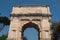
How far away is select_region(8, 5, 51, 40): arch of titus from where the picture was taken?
2359cm

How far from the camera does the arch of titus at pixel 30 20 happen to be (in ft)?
77.4

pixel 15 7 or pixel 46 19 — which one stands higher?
pixel 15 7

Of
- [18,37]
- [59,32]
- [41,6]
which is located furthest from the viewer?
[41,6]

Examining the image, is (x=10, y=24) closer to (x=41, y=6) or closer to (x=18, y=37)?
(x=18, y=37)

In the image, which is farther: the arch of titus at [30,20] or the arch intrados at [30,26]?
the arch intrados at [30,26]

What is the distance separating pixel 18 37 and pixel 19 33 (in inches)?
24.8

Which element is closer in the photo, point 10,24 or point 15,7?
point 10,24

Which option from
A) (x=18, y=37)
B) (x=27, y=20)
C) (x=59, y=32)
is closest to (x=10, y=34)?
(x=18, y=37)

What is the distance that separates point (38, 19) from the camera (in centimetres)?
2462

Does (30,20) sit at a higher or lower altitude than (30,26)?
higher

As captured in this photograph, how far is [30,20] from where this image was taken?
2461cm

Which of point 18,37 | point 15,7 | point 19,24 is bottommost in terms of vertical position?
point 18,37

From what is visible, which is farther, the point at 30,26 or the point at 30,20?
the point at 30,26

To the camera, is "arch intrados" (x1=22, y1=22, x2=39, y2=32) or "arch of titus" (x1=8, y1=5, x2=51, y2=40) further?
"arch intrados" (x1=22, y1=22, x2=39, y2=32)
